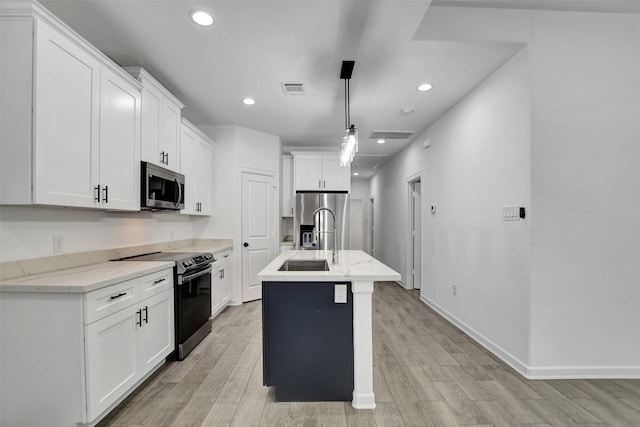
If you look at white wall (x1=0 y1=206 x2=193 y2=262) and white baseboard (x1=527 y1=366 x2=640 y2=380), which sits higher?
white wall (x1=0 y1=206 x2=193 y2=262)

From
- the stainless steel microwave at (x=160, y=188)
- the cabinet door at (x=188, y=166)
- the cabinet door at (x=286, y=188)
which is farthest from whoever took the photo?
the cabinet door at (x=286, y=188)

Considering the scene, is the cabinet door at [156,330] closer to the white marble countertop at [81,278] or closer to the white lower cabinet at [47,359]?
the white marble countertop at [81,278]

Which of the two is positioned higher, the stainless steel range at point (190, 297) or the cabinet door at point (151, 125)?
the cabinet door at point (151, 125)

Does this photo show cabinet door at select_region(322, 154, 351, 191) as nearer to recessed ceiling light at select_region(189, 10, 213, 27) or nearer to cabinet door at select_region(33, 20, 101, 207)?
recessed ceiling light at select_region(189, 10, 213, 27)

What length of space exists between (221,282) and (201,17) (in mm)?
2990

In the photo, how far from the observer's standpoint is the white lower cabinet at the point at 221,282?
3.62 meters

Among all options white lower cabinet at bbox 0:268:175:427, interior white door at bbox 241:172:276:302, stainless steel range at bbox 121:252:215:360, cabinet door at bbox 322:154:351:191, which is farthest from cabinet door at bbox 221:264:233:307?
white lower cabinet at bbox 0:268:175:427

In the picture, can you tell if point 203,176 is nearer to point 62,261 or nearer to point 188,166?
point 188,166

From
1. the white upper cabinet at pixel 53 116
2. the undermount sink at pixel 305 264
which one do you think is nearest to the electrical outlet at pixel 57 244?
the white upper cabinet at pixel 53 116

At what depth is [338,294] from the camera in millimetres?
1999

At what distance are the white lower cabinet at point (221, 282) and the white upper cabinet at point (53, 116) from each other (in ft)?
5.63

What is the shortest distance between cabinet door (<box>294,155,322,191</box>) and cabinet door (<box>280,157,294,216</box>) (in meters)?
0.29

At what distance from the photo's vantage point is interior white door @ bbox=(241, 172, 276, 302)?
4445 mm

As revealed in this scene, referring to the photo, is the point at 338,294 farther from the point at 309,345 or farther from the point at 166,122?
the point at 166,122
